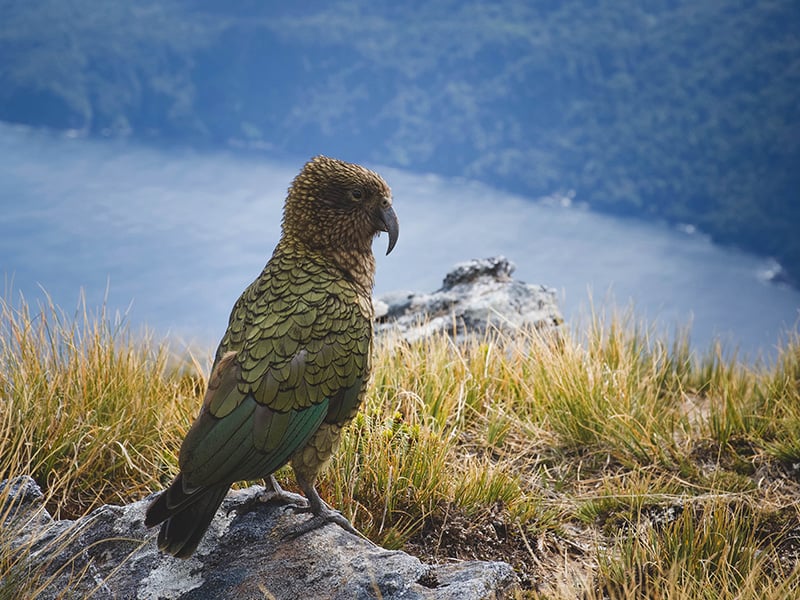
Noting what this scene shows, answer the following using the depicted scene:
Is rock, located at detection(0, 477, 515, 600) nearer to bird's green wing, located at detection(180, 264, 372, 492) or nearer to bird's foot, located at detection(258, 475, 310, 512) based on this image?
bird's foot, located at detection(258, 475, 310, 512)

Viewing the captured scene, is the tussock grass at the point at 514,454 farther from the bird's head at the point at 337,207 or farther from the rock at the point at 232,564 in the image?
the bird's head at the point at 337,207

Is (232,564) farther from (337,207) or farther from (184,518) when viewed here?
(337,207)

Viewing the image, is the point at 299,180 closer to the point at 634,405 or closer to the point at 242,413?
the point at 242,413

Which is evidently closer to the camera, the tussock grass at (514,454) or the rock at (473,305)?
the tussock grass at (514,454)

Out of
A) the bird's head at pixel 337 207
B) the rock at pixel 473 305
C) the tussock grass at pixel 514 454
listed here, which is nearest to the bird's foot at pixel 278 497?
the tussock grass at pixel 514 454

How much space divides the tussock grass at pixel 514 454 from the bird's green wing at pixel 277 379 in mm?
685

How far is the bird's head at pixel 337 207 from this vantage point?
8.86 feet

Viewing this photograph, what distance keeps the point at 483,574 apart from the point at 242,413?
0.84 meters

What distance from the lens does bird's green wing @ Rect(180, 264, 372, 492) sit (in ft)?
7.88

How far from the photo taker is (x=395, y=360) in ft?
14.4

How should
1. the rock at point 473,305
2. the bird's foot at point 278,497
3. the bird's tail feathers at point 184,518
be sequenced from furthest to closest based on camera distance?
1. the rock at point 473,305
2. the bird's foot at point 278,497
3. the bird's tail feathers at point 184,518

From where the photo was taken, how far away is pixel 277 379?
8.16ft

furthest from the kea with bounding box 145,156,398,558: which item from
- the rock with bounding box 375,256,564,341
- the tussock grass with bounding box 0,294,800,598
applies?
the rock with bounding box 375,256,564,341

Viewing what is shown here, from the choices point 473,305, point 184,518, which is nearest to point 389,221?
point 184,518
